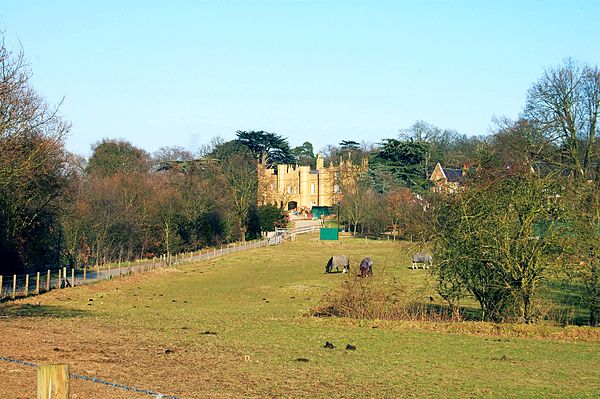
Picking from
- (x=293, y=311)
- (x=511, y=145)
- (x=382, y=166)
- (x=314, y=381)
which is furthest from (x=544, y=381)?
(x=382, y=166)

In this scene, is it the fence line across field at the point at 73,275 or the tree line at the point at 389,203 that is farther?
the fence line across field at the point at 73,275

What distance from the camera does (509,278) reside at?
2219 cm

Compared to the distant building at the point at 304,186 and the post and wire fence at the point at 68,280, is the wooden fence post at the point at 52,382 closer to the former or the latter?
the post and wire fence at the point at 68,280

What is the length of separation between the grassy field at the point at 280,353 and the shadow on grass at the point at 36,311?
7 centimetres

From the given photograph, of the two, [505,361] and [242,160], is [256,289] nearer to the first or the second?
[505,361]

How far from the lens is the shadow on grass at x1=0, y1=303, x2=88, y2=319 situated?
2345 centimetres

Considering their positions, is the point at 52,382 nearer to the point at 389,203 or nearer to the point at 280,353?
the point at 280,353

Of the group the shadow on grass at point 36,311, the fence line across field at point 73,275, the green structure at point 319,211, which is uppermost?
the green structure at point 319,211

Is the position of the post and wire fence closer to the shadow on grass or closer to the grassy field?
the grassy field

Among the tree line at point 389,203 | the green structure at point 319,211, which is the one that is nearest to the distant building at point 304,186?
the green structure at point 319,211

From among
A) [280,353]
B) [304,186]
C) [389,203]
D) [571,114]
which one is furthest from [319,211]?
[280,353]

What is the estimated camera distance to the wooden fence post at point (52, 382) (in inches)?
229

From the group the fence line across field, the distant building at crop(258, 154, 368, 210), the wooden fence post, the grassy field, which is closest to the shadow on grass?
the grassy field

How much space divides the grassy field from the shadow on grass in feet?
0.22
